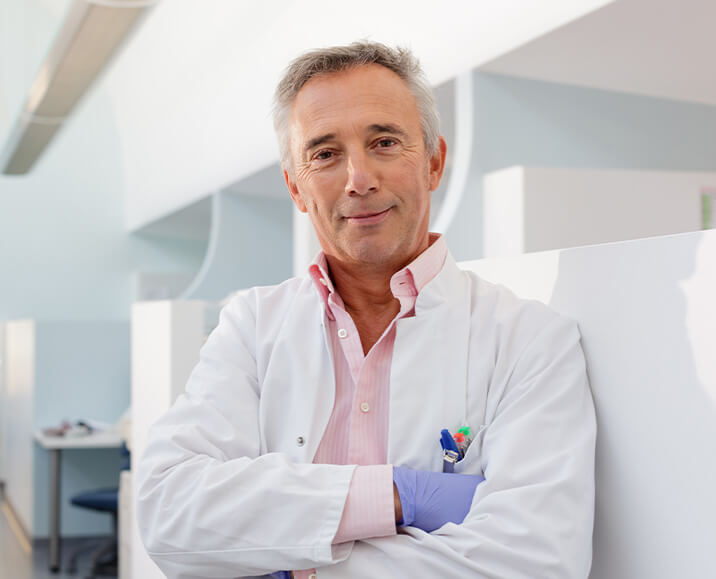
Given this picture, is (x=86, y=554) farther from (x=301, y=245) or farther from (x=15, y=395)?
(x=301, y=245)

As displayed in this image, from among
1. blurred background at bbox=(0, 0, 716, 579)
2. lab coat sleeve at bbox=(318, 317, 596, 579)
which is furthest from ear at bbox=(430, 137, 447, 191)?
blurred background at bbox=(0, 0, 716, 579)

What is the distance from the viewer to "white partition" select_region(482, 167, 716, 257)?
217 cm

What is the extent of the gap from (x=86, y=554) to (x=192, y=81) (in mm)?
2966

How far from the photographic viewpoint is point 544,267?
1263 millimetres

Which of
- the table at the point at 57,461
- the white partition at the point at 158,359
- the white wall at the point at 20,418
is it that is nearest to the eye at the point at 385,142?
the white partition at the point at 158,359

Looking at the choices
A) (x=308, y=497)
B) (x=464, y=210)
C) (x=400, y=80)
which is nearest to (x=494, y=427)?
(x=308, y=497)

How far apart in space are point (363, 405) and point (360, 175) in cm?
33

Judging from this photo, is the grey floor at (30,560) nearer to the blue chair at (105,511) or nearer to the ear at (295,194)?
the blue chair at (105,511)

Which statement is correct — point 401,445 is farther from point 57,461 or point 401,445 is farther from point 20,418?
point 20,418

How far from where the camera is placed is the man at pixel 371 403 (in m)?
1.04

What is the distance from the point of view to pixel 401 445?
1.17 metres

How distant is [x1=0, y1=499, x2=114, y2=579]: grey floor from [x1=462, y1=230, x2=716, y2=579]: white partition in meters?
4.05

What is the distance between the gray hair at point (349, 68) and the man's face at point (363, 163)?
14mm

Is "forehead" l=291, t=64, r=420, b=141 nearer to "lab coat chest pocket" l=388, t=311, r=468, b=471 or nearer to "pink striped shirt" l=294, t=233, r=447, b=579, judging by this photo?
"pink striped shirt" l=294, t=233, r=447, b=579
